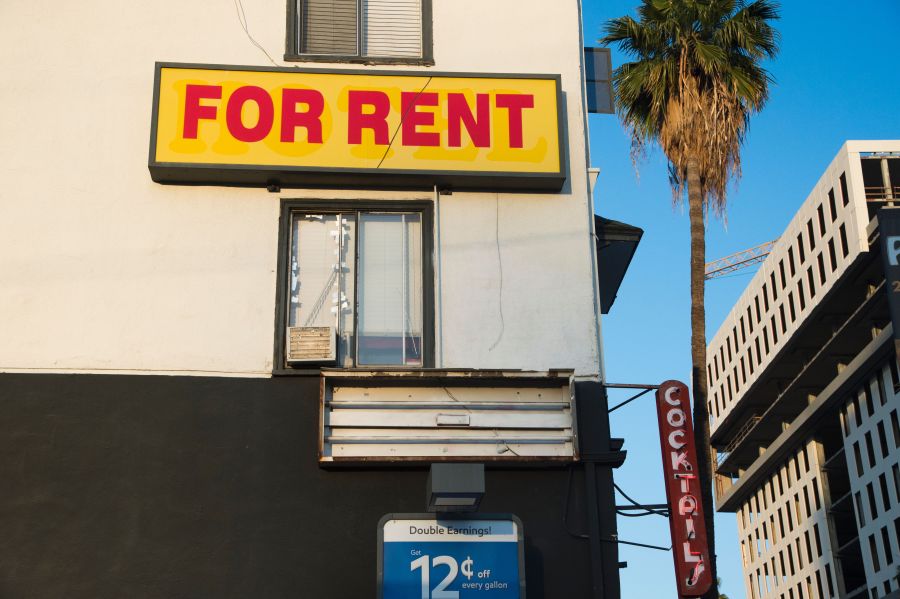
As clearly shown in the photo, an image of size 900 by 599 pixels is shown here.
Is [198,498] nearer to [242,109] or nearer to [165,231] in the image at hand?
[165,231]

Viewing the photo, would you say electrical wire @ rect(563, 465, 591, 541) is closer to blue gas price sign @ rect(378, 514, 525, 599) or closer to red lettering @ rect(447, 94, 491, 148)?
blue gas price sign @ rect(378, 514, 525, 599)

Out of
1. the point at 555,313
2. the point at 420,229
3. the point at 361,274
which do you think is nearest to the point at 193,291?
the point at 361,274

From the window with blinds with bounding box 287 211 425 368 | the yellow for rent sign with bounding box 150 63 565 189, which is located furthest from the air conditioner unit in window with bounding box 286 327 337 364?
the yellow for rent sign with bounding box 150 63 565 189

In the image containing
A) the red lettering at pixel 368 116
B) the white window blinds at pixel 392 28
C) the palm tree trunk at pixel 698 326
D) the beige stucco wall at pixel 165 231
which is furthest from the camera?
the palm tree trunk at pixel 698 326

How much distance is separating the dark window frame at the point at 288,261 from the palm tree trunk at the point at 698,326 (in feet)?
27.7

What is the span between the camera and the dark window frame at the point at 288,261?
11375mm

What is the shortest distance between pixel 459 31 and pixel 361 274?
3.18 meters

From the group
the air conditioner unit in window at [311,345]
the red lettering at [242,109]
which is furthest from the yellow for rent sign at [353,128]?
the air conditioner unit in window at [311,345]

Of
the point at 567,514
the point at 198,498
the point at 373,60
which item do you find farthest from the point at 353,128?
the point at 567,514

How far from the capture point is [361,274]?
12.0 metres

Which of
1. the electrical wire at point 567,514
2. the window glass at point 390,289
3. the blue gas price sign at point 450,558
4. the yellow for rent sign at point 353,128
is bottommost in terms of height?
the blue gas price sign at point 450,558

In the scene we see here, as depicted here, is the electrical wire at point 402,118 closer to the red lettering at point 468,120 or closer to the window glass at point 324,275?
the red lettering at point 468,120

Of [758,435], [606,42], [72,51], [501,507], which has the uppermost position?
[758,435]

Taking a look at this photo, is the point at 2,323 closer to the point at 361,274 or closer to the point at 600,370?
the point at 361,274
